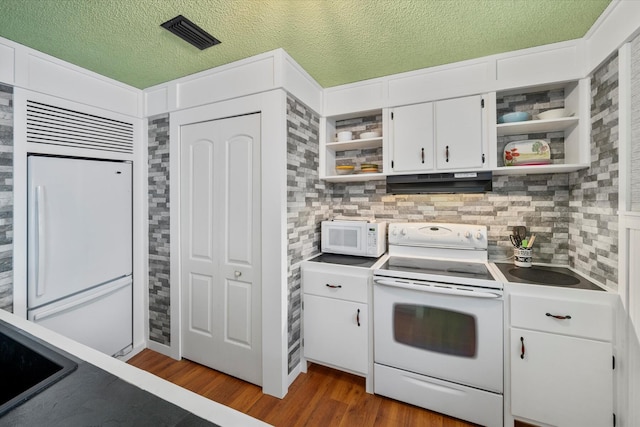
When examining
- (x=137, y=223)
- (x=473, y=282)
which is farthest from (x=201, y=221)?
(x=473, y=282)

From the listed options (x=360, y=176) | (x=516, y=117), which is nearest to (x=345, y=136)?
(x=360, y=176)

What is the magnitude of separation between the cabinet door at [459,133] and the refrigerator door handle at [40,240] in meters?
2.87

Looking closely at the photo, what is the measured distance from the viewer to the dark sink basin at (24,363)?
0.90 metres

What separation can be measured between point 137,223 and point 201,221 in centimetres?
74

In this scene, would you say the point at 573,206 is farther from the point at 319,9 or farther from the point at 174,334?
the point at 174,334

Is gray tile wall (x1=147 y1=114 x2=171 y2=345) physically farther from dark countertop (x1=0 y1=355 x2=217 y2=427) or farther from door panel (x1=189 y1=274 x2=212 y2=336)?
dark countertop (x1=0 y1=355 x2=217 y2=427)

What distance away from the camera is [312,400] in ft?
6.41

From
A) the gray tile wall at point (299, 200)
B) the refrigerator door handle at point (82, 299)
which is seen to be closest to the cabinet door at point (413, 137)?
the gray tile wall at point (299, 200)

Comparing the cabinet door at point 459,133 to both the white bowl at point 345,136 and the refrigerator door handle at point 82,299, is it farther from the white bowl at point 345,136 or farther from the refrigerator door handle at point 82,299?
the refrigerator door handle at point 82,299

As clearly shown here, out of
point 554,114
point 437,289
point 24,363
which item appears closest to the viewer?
point 24,363

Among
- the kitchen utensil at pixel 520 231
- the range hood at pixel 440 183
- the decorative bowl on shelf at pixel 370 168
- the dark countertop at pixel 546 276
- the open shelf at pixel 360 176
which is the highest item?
the decorative bowl on shelf at pixel 370 168

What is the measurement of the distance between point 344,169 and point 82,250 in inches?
88.4

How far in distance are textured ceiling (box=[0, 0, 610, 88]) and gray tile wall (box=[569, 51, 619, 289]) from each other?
417 mm

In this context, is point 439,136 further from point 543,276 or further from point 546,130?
point 543,276
